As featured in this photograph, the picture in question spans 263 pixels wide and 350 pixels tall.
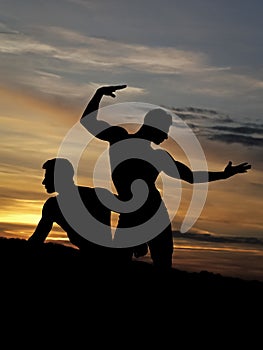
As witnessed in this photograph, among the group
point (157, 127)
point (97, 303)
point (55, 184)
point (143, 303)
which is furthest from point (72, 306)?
point (157, 127)

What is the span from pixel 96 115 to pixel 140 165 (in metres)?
1.09

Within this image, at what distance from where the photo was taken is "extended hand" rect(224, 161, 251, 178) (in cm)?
1320

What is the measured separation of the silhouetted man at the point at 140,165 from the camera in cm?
1259

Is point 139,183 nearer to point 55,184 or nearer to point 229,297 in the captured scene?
point 55,184

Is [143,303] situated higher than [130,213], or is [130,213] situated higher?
[130,213]

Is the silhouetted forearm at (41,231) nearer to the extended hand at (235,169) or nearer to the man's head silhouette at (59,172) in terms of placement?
the man's head silhouette at (59,172)

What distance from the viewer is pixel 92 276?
11906 millimetres

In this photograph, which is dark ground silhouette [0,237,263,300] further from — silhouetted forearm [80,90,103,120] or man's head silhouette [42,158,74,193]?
silhouetted forearm [80,90,103,120]

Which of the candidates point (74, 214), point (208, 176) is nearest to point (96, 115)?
point (74, 214)

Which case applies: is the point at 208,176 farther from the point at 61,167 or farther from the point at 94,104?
the point at 61,167

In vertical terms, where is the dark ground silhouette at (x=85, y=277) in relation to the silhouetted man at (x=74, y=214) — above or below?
below

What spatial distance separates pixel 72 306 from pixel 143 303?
1.12 m

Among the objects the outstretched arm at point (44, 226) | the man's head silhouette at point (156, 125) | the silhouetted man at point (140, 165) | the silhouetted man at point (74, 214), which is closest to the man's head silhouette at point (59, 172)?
the silhouetted man at point (74, 214)

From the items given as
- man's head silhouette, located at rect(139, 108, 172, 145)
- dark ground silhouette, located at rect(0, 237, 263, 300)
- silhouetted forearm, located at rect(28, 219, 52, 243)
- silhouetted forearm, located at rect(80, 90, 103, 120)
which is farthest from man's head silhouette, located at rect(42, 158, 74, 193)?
man's head silhouette, located at rect(139, 108, 172, 145)
